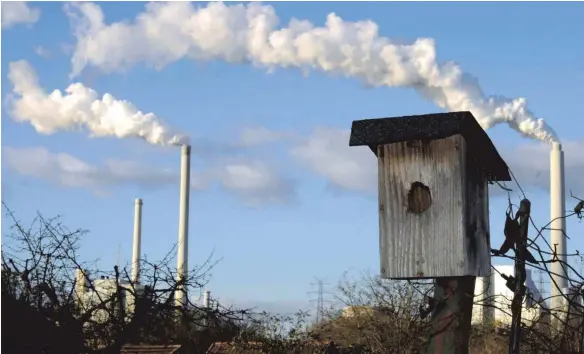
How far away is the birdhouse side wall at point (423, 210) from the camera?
13.6 ft

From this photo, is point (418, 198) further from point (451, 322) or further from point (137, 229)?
point (137, 229)

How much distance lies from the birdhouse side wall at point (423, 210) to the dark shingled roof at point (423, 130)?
0.06 meters

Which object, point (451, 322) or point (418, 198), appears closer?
point (451, 322)

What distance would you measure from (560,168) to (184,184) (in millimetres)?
15471

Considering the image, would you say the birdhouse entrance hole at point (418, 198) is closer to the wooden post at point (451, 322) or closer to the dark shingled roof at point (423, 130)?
the dark shingled roof at point (423, 130)

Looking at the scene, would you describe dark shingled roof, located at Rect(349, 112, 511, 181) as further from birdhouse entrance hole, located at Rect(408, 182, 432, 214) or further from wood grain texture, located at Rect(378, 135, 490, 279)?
birdhouse entrance hole, located at Rect(408, 182, 432, 214)

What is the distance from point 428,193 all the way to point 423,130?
12.1 inches

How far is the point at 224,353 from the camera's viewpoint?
Result: 1374cm

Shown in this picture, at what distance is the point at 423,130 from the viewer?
418 cm

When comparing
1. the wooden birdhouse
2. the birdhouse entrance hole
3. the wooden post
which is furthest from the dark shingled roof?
the wooden post

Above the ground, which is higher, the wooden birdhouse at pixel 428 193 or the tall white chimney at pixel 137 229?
the tall white chimney at pixel 137 229

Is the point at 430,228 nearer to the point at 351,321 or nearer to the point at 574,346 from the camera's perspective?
the point at 574,346

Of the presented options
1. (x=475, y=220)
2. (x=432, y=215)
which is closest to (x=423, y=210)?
(x=432, y=215)

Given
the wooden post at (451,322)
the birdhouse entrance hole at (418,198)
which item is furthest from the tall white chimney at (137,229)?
the wooden post at (451,322)
